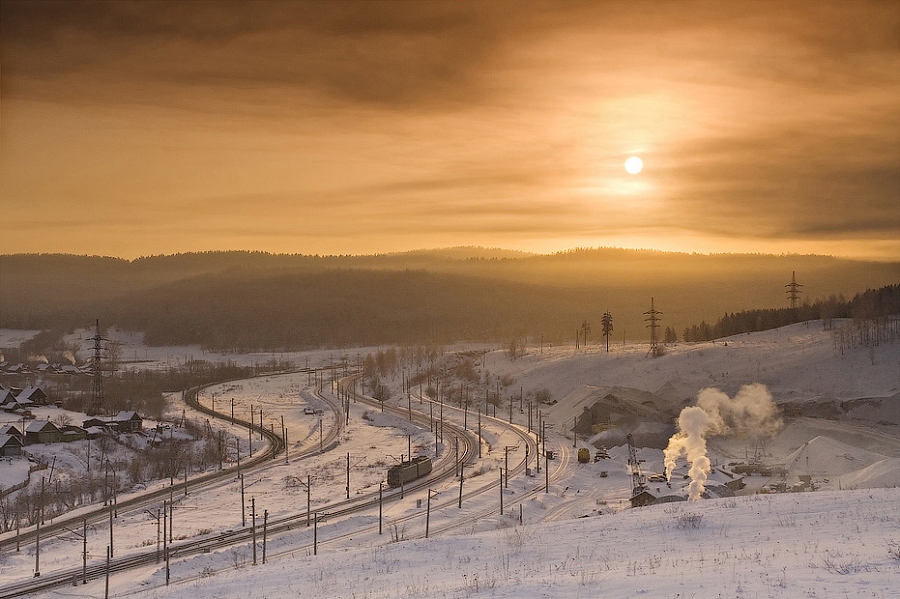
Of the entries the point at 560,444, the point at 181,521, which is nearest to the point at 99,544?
the point at 181,521

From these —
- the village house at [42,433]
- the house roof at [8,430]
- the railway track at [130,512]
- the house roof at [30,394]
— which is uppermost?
the house roof at [30,394]

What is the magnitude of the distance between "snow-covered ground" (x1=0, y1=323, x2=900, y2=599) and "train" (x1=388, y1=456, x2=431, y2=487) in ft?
5.88

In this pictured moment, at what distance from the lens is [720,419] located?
8250cm

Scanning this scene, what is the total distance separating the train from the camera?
63.6 metres

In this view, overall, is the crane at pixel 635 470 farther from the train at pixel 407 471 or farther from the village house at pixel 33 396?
the village house at pixel 33 396

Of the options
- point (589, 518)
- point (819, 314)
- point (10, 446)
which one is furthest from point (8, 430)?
point (819, 314)

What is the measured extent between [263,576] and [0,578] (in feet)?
68.1

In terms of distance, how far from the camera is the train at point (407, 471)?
6356 centimetres

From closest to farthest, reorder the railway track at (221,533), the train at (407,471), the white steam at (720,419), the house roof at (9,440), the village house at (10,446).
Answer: the railway track at (221,533) → the train at (407,471) → the white steam at (720,419) → the village house at (10,446) → the house roof at (9,440)

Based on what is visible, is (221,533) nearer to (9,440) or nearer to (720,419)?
(9,440)

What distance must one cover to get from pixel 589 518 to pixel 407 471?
31.7 meters

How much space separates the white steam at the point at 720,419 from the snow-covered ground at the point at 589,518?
2.25m

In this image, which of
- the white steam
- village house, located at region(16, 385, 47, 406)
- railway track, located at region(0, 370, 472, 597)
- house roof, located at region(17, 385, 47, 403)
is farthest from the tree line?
house roof, located at region(17, 385, 47, 403)

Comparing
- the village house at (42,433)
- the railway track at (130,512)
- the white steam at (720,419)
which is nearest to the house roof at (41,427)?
the village house at (42,433)
